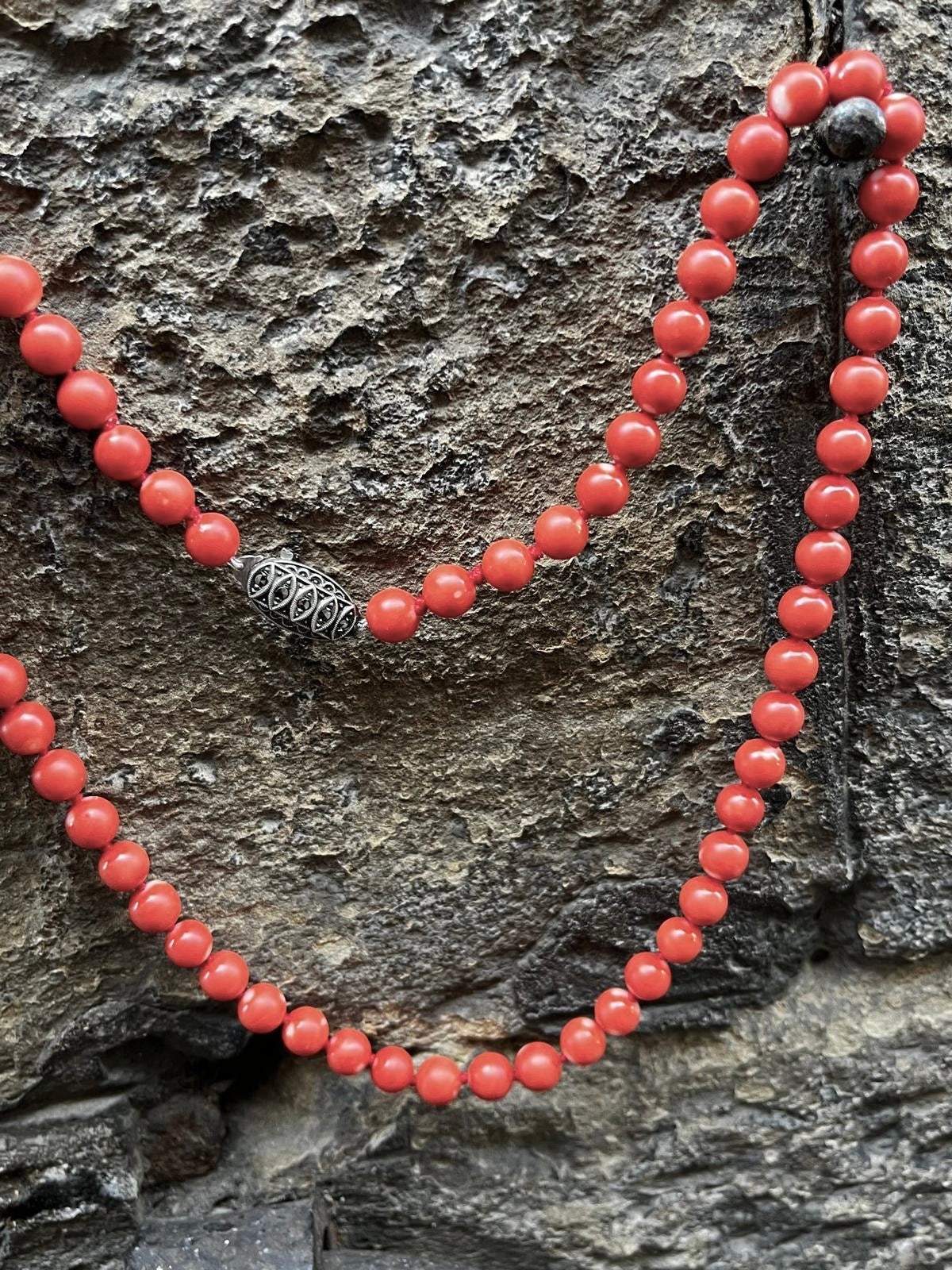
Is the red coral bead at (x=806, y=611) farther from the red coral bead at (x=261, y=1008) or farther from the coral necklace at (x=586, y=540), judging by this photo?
the red coral bead at (x=261, y=1008)

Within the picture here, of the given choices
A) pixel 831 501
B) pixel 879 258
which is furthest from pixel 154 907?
pixel 879 258

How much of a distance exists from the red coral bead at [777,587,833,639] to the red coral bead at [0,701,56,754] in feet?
1.80

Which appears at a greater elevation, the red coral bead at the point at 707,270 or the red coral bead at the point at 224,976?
the red coral bead at the point at 707,270

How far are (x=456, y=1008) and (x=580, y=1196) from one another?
0.66 feet

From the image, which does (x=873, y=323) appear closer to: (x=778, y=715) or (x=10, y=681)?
(x=778, y=715)

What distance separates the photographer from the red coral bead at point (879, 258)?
0.66 metres

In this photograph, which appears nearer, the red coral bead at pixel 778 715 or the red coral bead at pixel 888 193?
the red coral bead at pixel 888 193

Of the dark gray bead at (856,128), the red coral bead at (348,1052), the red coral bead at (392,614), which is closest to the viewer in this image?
the dark gray bead at (856,128)

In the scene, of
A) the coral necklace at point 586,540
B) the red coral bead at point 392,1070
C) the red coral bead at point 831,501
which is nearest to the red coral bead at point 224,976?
the coral necklace at point 586,540

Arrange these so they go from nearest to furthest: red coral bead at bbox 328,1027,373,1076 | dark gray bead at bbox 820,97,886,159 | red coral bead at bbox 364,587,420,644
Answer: dark gray bead at bbox 820,97,886,159, red coral bead at bbox 364,587,420,644, red coral bead at bbox 328,1027,373,1076

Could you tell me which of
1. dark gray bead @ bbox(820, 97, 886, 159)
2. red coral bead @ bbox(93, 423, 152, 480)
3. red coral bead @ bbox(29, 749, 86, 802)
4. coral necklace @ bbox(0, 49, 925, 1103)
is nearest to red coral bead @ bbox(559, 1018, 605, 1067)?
coral necklace @ bbox(0, 49, 925, 1103)

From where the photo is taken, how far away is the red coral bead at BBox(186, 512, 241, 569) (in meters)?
0.69

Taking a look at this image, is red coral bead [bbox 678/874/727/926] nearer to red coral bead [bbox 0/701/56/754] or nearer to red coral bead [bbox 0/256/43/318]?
red coral bead [bbox 0/701/56/754]

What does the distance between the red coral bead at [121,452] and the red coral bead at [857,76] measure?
511mm
